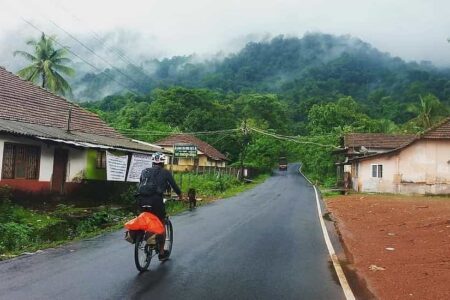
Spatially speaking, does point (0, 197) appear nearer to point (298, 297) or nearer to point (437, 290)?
point (298, 297)

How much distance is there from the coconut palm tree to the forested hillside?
4.02 metres

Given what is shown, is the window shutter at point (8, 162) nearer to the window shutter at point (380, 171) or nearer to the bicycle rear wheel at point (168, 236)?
the bicycle rear wheel at point (168, 236)

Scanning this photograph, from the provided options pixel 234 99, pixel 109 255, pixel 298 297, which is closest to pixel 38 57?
pixel 109 255

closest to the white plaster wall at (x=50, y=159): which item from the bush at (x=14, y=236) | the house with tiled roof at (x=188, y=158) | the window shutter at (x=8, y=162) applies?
the window shutter at (x=8, y=162)

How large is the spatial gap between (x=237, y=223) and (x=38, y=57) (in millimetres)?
35520

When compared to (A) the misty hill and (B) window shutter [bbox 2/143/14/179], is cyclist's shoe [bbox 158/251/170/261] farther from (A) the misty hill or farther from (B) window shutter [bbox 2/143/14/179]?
(A) the misty hill

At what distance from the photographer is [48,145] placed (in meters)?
19.3

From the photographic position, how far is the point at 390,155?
3575 centimetres

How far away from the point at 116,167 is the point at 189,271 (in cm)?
1454

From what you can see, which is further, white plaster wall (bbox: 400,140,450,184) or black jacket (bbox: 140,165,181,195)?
white plaster wall (bbox: 400,140,450,184)

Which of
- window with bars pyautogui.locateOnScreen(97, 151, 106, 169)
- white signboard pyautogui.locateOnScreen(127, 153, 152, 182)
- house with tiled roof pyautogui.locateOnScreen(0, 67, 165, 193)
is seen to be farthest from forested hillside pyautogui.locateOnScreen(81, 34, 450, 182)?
window with bars pyautogui.locateOnScreen(97, 151, 106, 169)

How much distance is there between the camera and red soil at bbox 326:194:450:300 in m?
7.17

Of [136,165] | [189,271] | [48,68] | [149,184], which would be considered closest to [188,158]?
[48,68]

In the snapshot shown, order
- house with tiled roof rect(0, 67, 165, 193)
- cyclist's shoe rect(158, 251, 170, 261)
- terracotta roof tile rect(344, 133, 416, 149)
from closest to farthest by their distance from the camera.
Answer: cyclist's shoe rect(158, 251, 170, 261), house with tiled roof rect(0, 67, 165, 193), terracotta roof tile rect(344, 133, 416, 149)
